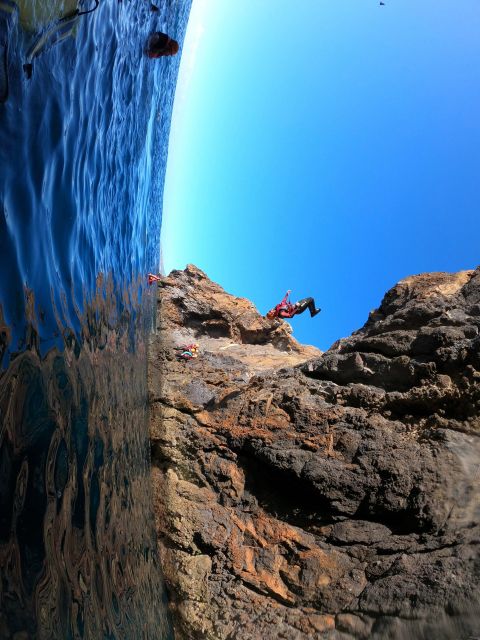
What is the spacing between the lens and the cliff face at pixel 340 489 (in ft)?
12.6

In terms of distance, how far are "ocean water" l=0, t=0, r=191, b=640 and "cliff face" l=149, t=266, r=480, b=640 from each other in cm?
60

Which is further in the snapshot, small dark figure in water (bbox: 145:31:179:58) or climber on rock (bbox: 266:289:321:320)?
climber on rock (bbox: 266:289:321:320)

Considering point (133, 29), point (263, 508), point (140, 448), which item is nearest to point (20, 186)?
point (140, 448)

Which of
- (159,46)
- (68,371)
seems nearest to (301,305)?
(159,46)

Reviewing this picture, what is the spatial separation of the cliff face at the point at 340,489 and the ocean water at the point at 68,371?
605 millimetres

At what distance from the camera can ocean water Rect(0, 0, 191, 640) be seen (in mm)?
3225

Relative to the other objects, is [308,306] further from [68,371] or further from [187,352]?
[68,371]

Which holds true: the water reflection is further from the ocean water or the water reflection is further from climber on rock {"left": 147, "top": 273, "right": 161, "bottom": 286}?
climber on rock {"left": 147, "top": 273, "right": 161, "bottom": 286}

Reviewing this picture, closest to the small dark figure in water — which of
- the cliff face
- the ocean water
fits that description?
the ocean water

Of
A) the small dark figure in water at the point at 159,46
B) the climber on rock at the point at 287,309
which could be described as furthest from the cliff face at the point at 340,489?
the small dark figure in water at the point at 159,46

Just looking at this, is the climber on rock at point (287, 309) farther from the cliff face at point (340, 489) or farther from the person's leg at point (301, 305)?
the cliff face at point (340, 489)

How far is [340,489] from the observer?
4688 mm

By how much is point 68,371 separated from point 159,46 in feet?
29.3

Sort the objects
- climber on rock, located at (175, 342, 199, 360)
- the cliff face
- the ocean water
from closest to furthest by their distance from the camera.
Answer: the ocean water
the cliff face
climber on rock, located at (175, 342, 199, 360)
